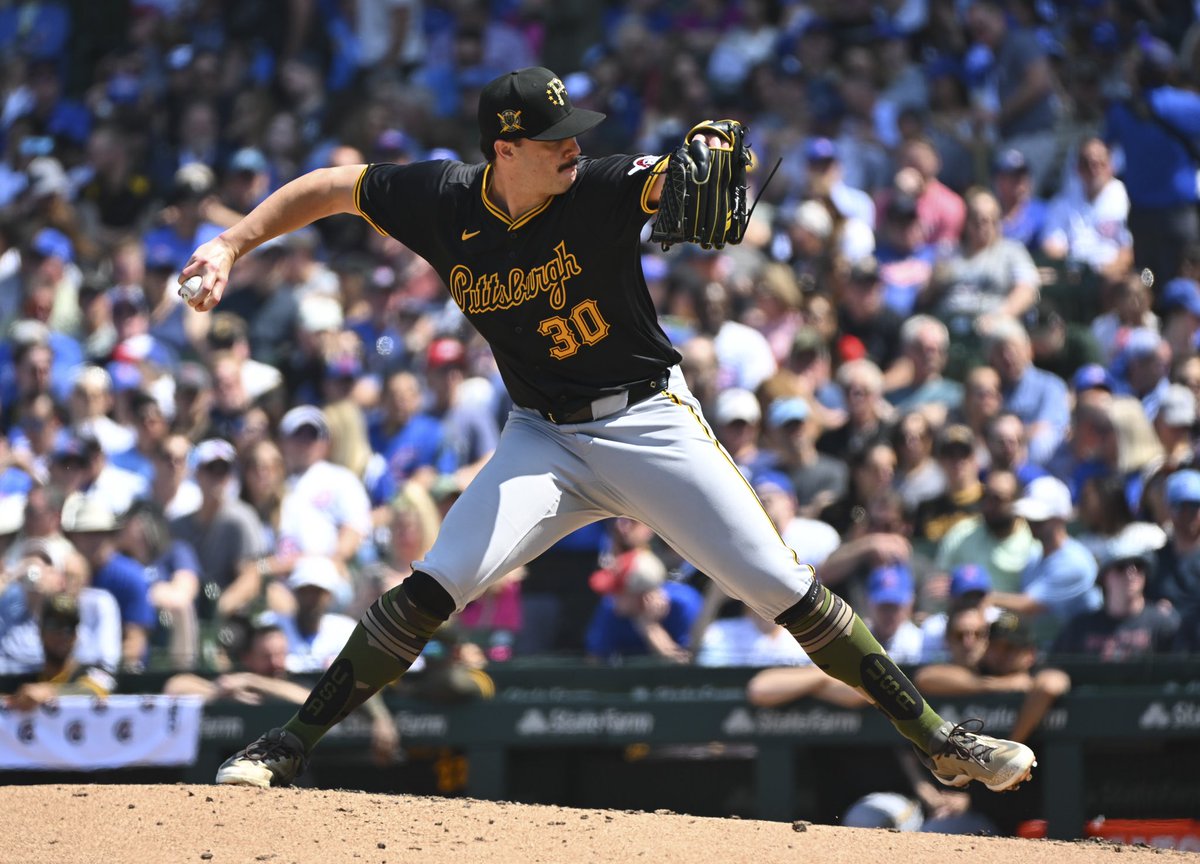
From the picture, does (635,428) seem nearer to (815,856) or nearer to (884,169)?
(815,856)

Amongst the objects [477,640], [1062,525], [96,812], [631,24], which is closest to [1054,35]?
[631,24]

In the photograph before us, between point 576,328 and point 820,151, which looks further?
point 820,151

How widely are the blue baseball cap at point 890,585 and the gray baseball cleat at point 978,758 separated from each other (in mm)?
2625

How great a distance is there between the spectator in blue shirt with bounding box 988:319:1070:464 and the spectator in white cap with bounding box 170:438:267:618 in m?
3.72

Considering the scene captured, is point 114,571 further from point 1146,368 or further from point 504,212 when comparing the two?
point 1146,368

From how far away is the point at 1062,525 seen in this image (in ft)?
25.2

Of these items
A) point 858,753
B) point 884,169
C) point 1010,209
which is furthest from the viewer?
point 884,169

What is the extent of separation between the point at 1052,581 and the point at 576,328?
3709 mm

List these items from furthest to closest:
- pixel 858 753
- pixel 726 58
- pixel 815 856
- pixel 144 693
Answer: pixel 726 58, pixel 144 693, pixel 858 753, pixel 815 856

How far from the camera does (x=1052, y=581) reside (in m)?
7.68

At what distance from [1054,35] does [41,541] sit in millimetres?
7247

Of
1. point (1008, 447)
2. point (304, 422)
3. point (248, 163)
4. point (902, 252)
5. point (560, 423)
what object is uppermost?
point (248, 163)

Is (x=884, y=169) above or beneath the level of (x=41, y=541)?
above

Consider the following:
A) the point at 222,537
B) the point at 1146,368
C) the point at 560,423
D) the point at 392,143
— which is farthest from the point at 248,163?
the point at 560,423
